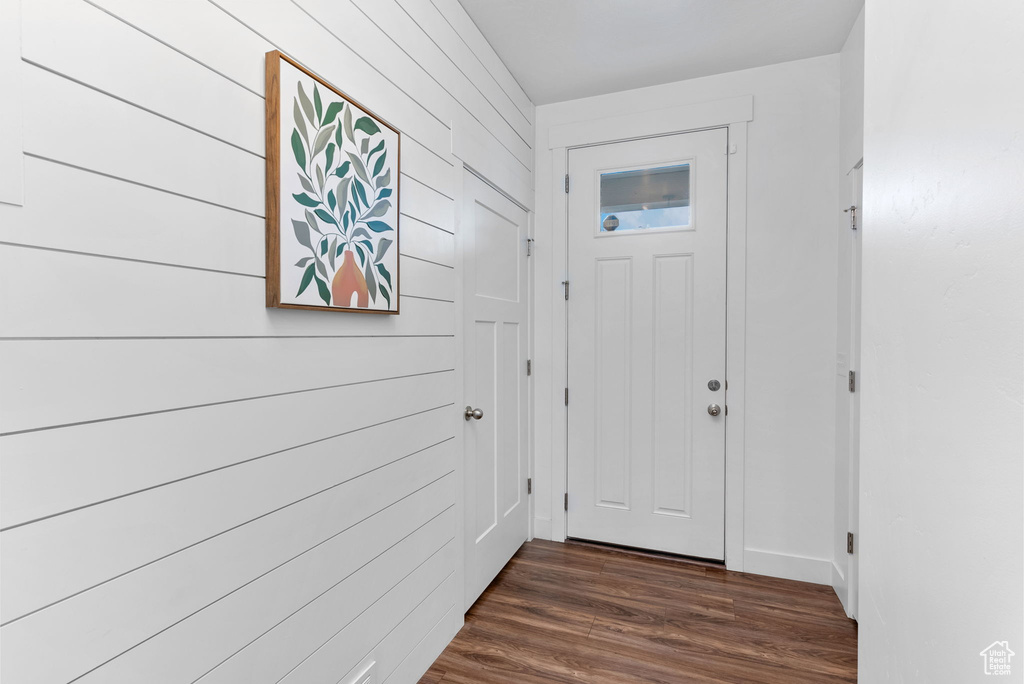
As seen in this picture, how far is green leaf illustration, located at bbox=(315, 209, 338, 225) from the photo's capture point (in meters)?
1.28

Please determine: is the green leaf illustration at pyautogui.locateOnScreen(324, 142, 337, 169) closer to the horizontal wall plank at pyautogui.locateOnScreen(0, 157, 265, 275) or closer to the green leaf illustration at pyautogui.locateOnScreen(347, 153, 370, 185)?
the green leaf illustration at pyautogui.locateOnScreen(347, 153, 370, 185)

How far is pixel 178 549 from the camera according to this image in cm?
97

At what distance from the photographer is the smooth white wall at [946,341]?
422 millimetres

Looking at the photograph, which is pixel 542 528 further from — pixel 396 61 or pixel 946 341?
pixel 946 341

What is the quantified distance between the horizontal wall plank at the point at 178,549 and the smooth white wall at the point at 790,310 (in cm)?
199

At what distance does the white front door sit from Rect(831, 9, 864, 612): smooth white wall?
513mm

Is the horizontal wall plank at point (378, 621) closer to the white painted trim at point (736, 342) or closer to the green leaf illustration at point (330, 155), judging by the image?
the green leaf illustration at point (330, 155)

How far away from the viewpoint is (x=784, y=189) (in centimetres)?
260

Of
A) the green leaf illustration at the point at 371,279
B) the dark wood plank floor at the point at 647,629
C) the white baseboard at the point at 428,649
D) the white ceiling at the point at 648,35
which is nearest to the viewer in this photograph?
the green leaf illustration at the point at 371,279

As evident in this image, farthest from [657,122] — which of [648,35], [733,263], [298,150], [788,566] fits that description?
[788,566]

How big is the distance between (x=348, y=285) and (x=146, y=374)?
0.57m

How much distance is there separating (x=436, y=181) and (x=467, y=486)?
4.08ft

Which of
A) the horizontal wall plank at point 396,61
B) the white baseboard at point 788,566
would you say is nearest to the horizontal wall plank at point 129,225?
the horizontal wall plank at point 396,61

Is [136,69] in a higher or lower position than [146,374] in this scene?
higher
